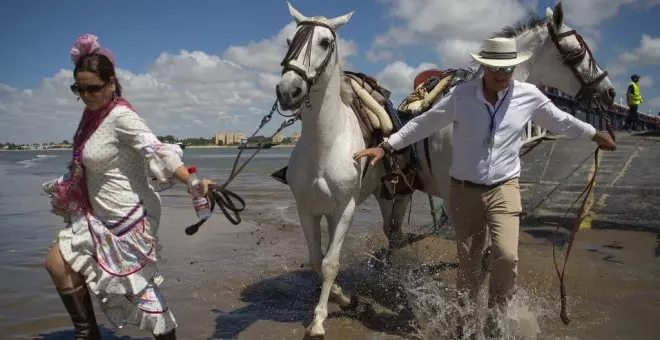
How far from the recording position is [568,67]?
5.25m

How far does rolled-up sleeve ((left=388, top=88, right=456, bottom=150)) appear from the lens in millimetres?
4023

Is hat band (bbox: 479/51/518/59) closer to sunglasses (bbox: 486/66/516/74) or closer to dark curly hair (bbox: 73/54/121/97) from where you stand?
sunglasses (bbox: 486/66/516/74)

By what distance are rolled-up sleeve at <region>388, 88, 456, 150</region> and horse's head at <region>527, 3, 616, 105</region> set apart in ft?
5.64

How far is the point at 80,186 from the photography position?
125 inches

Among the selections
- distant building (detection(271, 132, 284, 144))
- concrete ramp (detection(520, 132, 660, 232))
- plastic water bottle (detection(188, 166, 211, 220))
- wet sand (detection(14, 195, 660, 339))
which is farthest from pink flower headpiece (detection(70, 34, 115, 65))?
concrete ramp (detection(520, 132, 660, 232))

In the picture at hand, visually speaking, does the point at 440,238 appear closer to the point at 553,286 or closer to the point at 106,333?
the point at 553,286

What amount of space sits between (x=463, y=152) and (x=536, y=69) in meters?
1.96

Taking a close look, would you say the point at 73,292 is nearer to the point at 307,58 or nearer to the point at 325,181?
the point at 325,181

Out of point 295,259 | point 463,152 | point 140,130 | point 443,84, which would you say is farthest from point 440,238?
point 140,130

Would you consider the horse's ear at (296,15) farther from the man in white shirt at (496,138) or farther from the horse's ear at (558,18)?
the horse's ear at (558,18)

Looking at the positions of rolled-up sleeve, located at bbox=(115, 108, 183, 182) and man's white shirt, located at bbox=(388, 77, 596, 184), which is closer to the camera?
rolled-up sleeve, located at bbox=(115, 108, 183, 182)

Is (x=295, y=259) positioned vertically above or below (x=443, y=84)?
below

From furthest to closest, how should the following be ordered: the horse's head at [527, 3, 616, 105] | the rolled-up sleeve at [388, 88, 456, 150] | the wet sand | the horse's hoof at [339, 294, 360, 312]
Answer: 1. the horse's head at [527, 3, 616, 105]
2. the horse's hoof at [339, 294, 360, 312]
3. the wet sand
4. the rolled-up sleeve at [388, 88, 456, 150]

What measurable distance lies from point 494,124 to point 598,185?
984 cm
